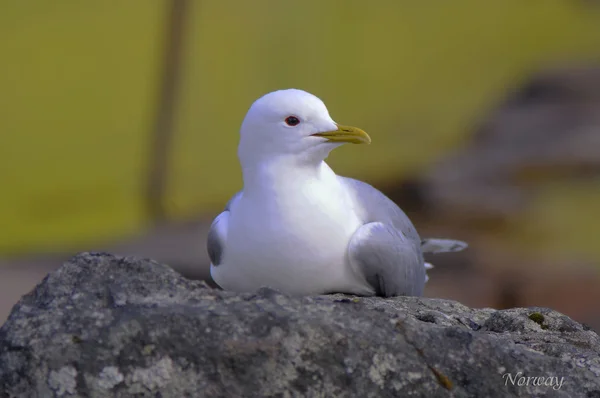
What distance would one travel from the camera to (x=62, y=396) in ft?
5.25

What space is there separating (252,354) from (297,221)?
2.24 feet

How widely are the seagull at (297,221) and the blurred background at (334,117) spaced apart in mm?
2391

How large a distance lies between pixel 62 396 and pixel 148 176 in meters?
3.24

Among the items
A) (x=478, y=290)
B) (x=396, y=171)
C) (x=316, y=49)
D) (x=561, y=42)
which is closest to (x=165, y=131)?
(x=316, y=49)

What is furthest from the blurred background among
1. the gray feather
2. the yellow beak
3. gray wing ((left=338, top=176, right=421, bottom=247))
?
the yellow beak

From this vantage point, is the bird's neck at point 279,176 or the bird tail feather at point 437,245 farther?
the bird tail feather at point 437,245

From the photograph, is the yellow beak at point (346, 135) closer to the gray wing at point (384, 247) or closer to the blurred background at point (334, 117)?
the gray wing at point (384, 247)

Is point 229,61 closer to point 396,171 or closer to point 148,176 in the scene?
point 148,176

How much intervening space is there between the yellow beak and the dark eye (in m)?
0.05

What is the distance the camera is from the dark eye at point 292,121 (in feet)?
7.57

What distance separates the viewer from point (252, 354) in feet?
5.29

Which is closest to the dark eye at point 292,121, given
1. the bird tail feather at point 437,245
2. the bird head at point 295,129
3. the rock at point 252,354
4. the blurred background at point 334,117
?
the bird head at point 295,129

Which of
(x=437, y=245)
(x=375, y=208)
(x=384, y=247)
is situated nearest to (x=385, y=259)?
(x=384, y=247)

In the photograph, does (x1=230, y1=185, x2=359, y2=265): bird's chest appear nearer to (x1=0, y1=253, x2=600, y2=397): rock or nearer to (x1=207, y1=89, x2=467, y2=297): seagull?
(x1=207, y1=89, x2=467, y2=297): seagull
